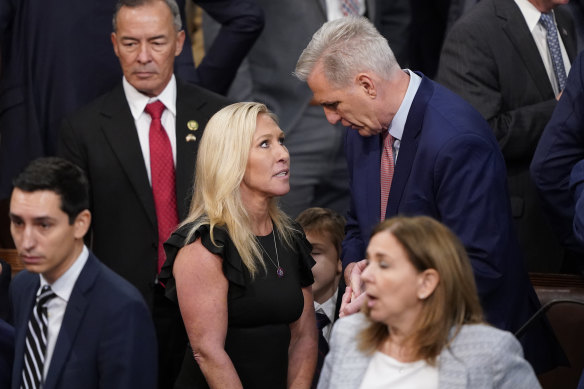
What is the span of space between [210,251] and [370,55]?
2.93ft

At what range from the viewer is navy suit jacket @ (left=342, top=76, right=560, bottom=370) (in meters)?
4.18

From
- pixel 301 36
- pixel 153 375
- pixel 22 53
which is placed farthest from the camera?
pixel 301 36

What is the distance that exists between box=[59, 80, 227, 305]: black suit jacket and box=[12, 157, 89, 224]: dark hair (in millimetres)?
1254

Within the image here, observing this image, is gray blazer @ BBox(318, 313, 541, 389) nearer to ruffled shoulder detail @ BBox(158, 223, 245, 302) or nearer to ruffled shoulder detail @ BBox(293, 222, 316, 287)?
ruffled shoulder detail @ BBox(158, 223, 245, 302)

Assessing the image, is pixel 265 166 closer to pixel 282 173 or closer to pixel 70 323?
pixel 282 173

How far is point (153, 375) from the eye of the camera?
378 cm

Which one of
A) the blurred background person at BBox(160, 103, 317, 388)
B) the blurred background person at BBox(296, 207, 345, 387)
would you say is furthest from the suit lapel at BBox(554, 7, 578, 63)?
the blurred background person at BBox(160, 103, 317, 388)

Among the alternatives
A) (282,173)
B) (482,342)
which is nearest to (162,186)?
(282,173)

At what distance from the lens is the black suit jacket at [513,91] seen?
5348mm

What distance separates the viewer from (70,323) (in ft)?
12.1

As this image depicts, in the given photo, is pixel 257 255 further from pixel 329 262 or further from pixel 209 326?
pixel 329 262

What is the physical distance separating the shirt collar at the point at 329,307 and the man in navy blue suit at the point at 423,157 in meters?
0.59

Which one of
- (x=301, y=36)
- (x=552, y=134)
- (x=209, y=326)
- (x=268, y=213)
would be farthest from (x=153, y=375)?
(x=301, y=36)

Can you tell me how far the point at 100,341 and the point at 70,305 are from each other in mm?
143
